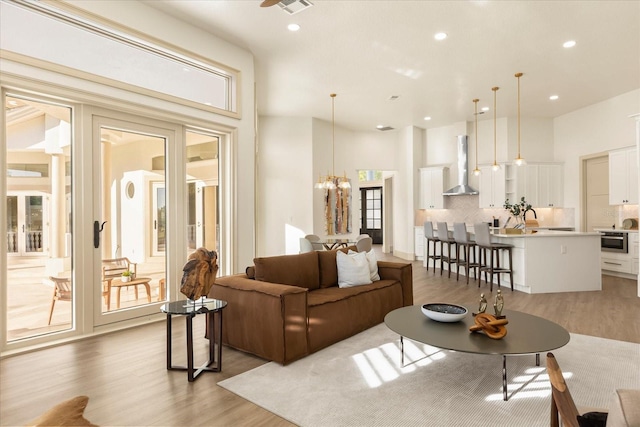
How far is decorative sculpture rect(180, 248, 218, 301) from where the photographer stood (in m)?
2.88

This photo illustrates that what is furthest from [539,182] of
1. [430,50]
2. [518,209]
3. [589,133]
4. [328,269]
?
[328,269]

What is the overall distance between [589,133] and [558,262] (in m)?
3.90

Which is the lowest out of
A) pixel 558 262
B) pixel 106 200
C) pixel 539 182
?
pixel 558 262

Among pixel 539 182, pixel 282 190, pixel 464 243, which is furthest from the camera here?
pixel 282 190

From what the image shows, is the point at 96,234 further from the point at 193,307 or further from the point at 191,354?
the point at 191,354

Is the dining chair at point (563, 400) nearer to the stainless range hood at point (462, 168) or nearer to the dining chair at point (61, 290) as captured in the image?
the dining chair at point (61, 290)

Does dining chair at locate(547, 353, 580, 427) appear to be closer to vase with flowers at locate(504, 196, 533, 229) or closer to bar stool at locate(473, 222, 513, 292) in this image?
bar stool at locate(473, 222, 513, 292)

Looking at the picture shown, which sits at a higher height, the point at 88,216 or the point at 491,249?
the point at 88,216

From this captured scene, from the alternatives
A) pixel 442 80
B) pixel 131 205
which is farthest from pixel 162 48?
pixel 442 80

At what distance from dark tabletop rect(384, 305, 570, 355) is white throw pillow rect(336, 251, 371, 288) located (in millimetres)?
939

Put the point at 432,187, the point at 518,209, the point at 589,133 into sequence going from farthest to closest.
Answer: the point at 432,187
the point at 589,133
the point at 518,209

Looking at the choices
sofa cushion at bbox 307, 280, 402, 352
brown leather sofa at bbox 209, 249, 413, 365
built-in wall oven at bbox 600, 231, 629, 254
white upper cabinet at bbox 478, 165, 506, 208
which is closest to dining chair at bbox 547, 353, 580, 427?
brown leather sofa at bbox 209, 249, 413, 365

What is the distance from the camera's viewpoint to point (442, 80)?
6.57 m

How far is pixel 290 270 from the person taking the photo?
12.6ft
